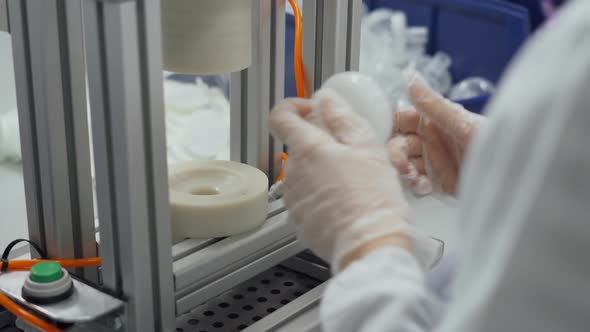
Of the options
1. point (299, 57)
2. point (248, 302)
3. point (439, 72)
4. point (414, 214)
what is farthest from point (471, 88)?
point (248, 302)

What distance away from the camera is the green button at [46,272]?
802mm

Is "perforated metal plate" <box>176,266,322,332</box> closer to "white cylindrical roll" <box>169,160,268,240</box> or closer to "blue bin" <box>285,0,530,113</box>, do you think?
"white cylindrical roll" <box>169,160,268,240</box>

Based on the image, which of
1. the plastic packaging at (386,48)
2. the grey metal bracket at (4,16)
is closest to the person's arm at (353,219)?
the grey metal bracket at (4,16)

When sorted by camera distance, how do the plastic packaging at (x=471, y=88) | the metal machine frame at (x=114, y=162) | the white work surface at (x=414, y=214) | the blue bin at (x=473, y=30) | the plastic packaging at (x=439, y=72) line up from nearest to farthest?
the metal machine frame at (x=114, y=162) < the white work surface at (x=414, y=214) < the blue bin at (x=473, y=30) < the plastic packaging at (x=471, y=88) < the plastic packaging at (x=439, y=72)

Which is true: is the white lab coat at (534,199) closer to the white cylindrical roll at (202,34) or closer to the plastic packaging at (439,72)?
the white cylindrical roll at (202,34)

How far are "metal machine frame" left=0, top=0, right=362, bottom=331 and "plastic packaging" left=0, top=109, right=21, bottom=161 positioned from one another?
1.65ft

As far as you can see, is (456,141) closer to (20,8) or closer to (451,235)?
(451,235)

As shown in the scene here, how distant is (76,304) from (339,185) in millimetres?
351

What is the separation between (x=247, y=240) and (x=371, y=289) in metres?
0.38

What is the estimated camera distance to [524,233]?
0.43 metres

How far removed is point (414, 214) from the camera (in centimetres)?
121

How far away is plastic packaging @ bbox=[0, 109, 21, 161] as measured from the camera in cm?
135

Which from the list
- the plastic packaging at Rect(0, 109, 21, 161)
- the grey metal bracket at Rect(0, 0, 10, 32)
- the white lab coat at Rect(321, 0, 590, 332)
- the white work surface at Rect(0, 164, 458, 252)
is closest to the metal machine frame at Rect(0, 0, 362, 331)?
the grey metal bracket at Rect(0, 0, 10, 32)

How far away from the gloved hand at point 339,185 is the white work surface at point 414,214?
43 cm
